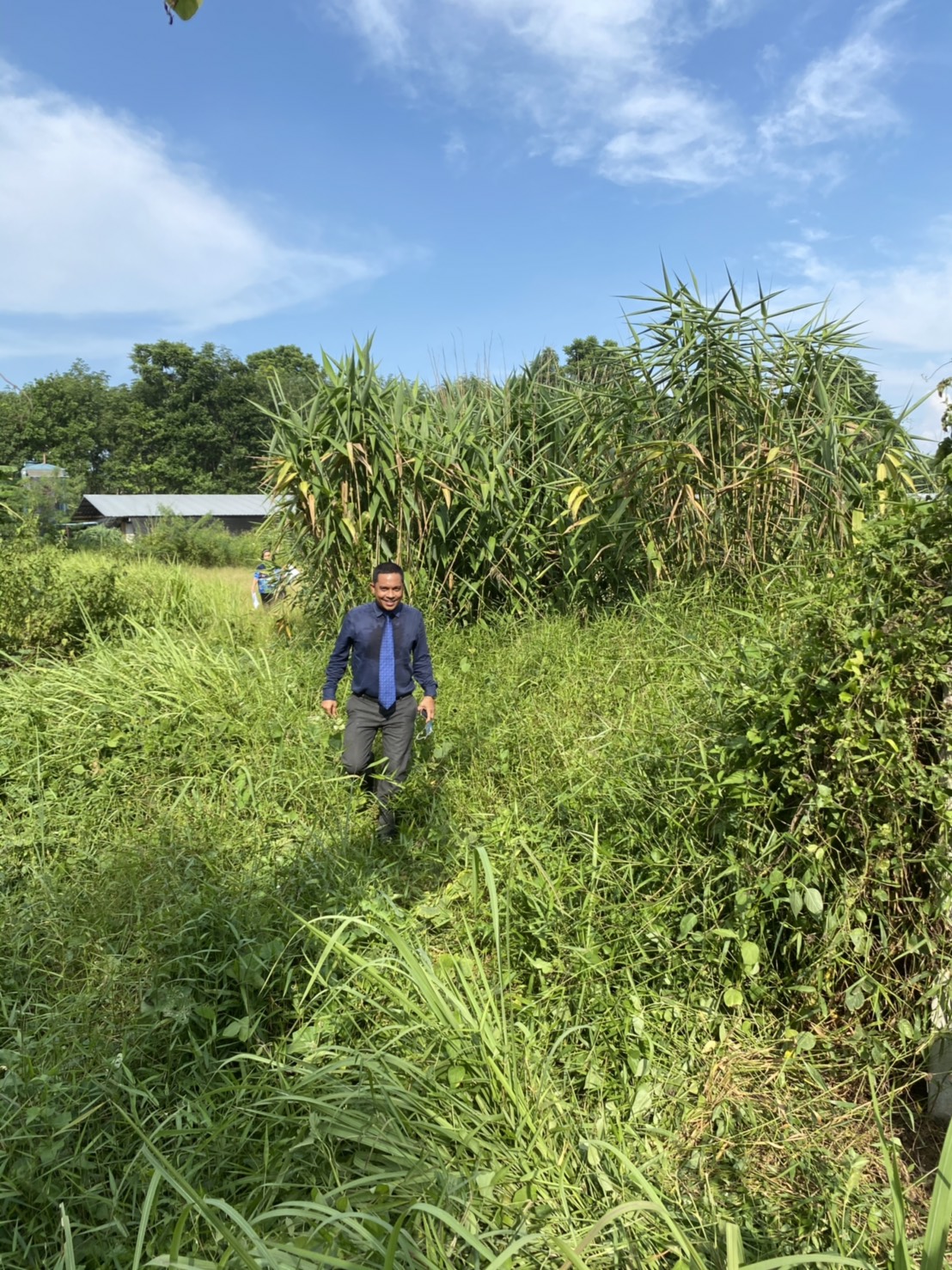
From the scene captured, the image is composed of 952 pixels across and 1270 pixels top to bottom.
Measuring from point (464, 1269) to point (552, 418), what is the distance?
19.9 feet

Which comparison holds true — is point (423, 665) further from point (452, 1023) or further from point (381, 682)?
point (452, 1023)

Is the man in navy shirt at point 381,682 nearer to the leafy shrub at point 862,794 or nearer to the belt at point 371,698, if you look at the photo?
the belt at point 371,698

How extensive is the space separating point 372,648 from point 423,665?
0.34 m

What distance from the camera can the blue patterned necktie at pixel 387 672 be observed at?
4.09 m

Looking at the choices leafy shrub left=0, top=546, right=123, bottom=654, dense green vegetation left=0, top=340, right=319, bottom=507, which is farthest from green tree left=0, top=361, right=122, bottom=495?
leafy shrub left=0, top=546, right=123, bottom=654

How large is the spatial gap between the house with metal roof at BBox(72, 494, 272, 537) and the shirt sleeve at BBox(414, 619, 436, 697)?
2256cm

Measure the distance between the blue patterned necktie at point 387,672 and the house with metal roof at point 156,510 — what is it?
2263 centimetres

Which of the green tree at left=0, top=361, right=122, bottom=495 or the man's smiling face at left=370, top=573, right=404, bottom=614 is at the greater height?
the green tree at left=0, top=361, right=122, bottom=495

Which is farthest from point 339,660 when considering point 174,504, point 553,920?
point 174,504

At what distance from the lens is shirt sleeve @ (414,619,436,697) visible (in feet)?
14.1

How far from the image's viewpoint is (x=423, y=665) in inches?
171

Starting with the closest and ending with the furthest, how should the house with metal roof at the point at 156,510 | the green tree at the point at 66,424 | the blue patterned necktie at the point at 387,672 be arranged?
the blue patterned necktie at the point at 387,672 → the house with metal roof at the point at 156,510 → the green tree at the point at 66,424

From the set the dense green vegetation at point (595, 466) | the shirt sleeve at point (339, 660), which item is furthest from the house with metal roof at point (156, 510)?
the shirt sleeve at point (339, 660)

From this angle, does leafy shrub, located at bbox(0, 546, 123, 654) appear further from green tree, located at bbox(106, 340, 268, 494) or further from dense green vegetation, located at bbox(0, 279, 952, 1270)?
green tree, located at bbox(106, 340, 268, 494)
